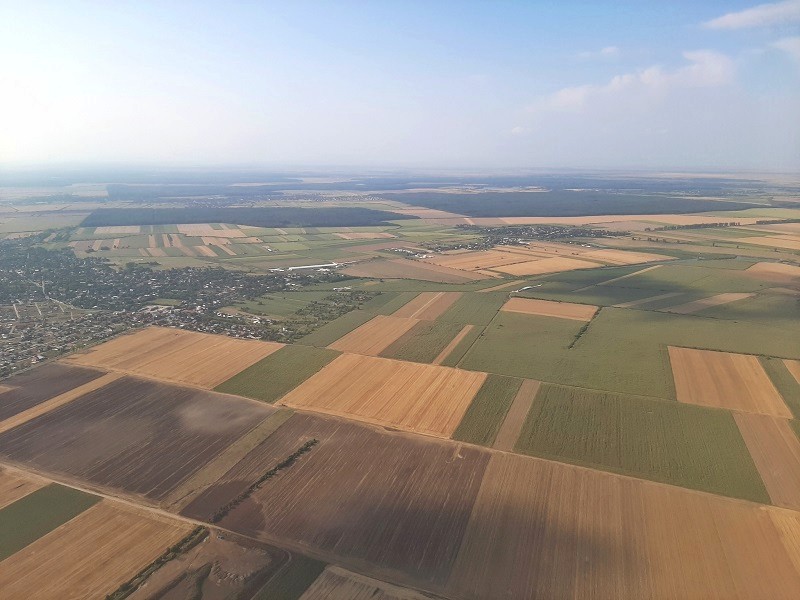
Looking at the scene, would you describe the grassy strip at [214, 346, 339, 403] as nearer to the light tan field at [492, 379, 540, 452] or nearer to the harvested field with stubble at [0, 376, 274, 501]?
the harvested field with stubble at [0, 376, 274, 501]

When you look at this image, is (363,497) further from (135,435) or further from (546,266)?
(546,266)


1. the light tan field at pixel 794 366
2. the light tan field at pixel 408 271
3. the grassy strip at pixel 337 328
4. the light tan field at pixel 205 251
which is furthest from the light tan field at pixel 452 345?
the light tan field at pixel 205 251

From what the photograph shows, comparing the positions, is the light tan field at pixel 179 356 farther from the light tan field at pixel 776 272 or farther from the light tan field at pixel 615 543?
the light tan field at pixel 776 272

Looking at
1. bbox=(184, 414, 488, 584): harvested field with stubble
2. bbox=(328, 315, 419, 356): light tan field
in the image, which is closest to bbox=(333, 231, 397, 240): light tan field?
bbox=(328, 315, 419, 356): light tan field

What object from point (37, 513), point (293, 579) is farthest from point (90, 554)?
point (293, 579)

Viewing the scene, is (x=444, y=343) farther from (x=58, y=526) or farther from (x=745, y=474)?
(x=58, y=526)

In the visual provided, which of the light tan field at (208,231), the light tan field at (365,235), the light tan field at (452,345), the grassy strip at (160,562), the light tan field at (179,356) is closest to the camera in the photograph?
the grassy strip at (160,562)
